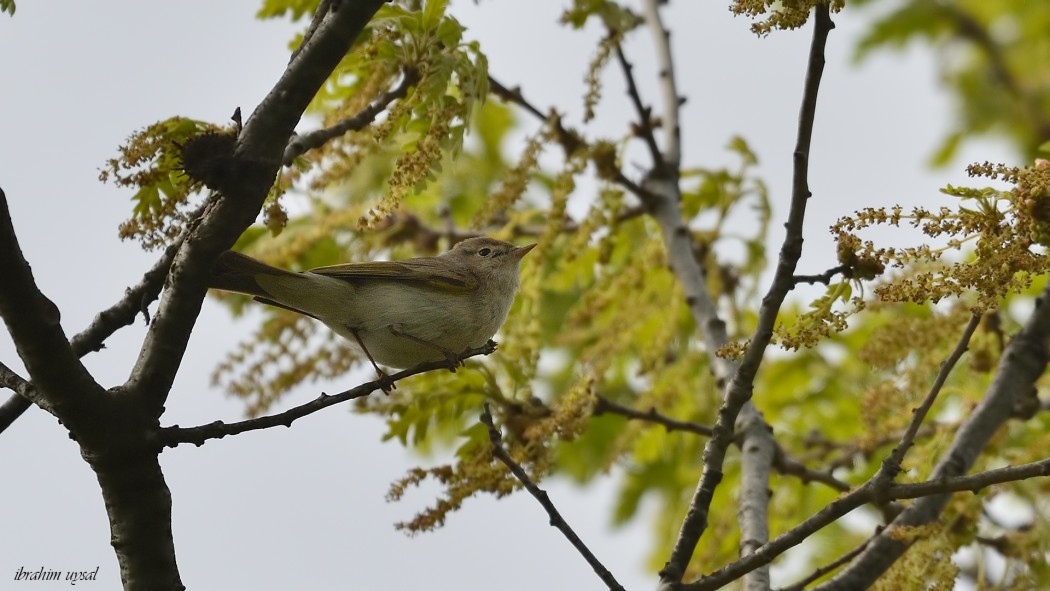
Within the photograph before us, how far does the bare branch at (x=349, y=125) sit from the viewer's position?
348 cm

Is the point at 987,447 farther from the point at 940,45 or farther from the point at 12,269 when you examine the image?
the point at 940,45

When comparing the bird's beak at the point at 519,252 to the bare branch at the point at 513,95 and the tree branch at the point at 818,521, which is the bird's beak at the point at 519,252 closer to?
the bare branch at the point at 513,95

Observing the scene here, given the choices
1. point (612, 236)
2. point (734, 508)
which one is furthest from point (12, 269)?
point (734, 508)

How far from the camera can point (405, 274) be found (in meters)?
4.68

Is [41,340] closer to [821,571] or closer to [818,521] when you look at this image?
[818,521]

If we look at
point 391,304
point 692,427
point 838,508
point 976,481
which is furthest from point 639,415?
point 976,481

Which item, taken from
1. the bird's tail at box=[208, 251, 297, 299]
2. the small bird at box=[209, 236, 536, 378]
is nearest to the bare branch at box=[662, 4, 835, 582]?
the small bird at box=[209, 236, 536, 378]

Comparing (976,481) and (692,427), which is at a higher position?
(692,427)

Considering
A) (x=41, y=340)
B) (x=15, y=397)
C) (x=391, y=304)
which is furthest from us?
(x=391, y=304)

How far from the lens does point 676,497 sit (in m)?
6.91

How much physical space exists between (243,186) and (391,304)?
1.89 m

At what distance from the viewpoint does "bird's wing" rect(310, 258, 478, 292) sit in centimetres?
455

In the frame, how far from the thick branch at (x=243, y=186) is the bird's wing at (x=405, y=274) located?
66.7 inches

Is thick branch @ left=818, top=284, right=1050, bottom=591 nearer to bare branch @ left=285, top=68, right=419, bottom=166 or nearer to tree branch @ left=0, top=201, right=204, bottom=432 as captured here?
bare branch @ left=285, top=68, right=419, bottom=166
